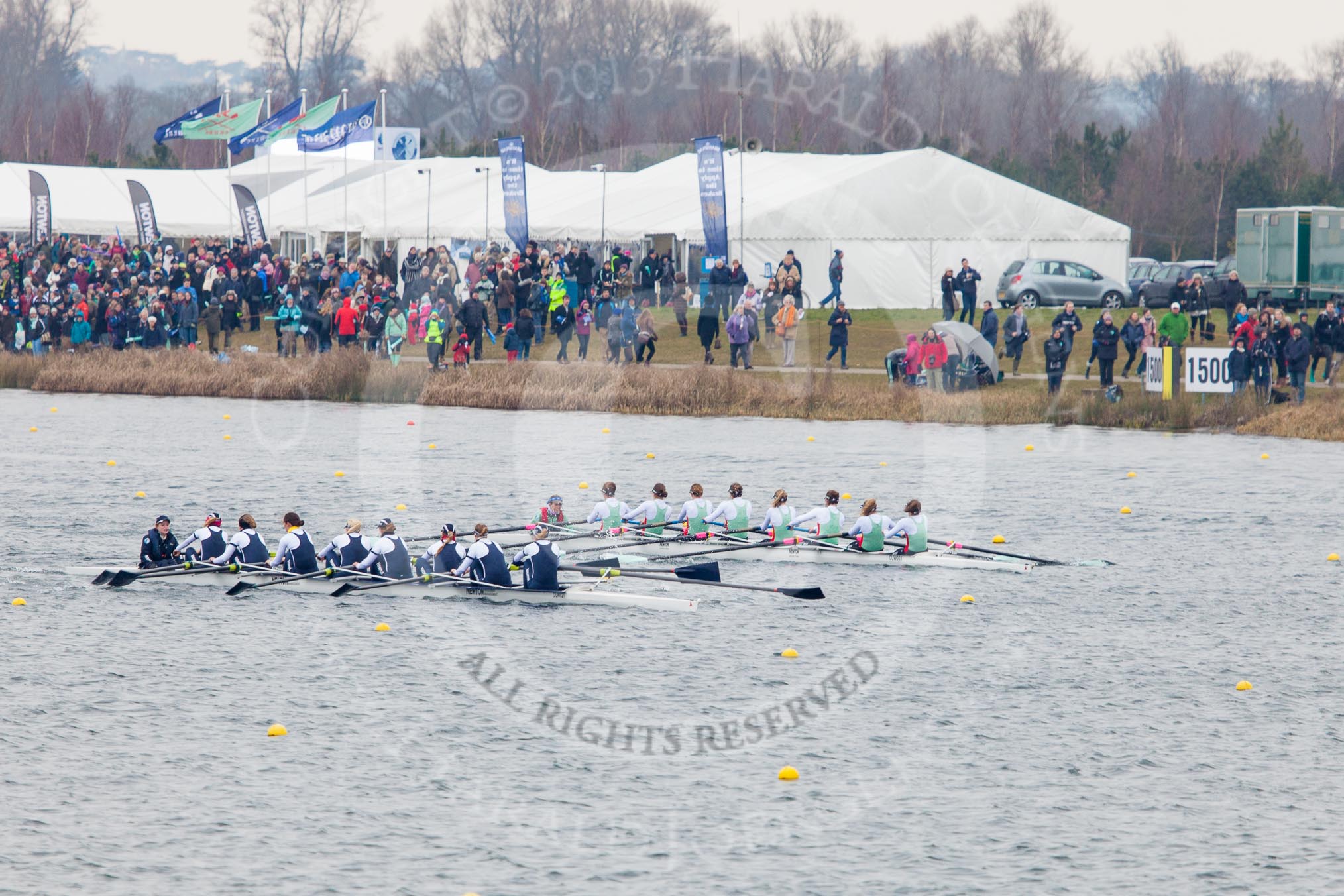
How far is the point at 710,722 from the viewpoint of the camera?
16.9m

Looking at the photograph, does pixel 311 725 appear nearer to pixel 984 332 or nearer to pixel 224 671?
pixel 224 671

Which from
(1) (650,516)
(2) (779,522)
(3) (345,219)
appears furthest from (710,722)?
(3) (345,219)

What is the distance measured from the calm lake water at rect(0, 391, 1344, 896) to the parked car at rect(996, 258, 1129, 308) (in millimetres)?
17579

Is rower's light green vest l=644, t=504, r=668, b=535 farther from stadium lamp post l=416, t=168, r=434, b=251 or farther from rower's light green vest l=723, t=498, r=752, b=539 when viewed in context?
stadium lamp post l=416, t=168, r=434, b=251

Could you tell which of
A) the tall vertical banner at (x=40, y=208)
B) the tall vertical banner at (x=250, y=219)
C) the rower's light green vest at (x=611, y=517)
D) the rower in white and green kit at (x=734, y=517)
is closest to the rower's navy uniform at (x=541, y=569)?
the rower's light green vest at (x=611, y=517)

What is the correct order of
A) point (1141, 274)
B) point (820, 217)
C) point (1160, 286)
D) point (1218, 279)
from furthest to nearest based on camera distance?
point (1141, 274), point (1218, 279), point (1160, 286), point (820, 217)

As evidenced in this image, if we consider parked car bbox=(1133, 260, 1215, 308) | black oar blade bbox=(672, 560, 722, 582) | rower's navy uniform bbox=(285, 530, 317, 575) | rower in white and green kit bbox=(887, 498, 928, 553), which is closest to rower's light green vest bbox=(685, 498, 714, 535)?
black oar blade bbox=(672, 560, 722, 582)

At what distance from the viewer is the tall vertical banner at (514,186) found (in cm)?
4616

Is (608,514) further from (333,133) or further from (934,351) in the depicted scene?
(333,133)

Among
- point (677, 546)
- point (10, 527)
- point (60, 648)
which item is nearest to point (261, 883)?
point (60, 648)

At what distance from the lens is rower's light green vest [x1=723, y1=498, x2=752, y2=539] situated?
25.0m

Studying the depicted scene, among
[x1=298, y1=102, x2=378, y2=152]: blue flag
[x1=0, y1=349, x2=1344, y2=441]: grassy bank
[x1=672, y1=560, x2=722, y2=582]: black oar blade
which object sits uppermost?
[x1=298, y1=102, x2=378, y2=152]: blue flag

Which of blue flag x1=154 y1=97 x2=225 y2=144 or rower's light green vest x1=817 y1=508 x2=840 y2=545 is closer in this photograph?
rower's light green vest x1=817 y1=508 x2=840 y2=545

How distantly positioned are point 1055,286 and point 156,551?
29.4m
